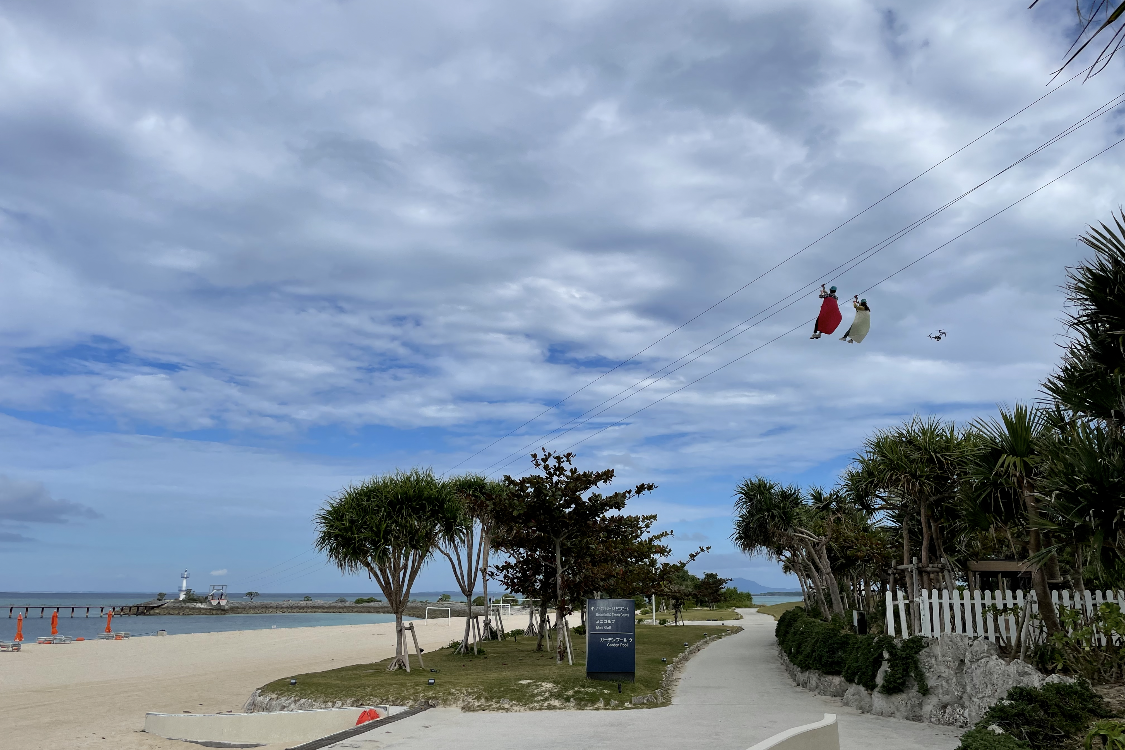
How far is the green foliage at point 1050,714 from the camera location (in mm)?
9328

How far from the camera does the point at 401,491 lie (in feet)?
66.2

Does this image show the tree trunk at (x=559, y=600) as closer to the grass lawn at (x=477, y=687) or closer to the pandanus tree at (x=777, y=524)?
the grass lawn at (x=477, y=687)

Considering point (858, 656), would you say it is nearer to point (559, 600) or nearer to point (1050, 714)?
point (1050, 714)

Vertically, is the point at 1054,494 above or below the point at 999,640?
above

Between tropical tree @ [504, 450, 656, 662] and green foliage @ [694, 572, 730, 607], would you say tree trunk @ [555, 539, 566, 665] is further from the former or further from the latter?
green foliage @ [694, 572, 730, 607]

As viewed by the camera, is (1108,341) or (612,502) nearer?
(1108,341)

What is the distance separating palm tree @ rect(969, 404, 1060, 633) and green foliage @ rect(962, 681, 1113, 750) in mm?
2366

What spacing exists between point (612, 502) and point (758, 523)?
9133 millimetres

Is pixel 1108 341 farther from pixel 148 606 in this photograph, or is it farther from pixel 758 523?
pixel 148 606

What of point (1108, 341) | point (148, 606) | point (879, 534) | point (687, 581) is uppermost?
point (1108, 341)

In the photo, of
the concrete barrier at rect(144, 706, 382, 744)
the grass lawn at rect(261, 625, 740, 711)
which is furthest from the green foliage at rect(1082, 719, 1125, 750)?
the concrete barrier at rect(144, 706, 382, 744)

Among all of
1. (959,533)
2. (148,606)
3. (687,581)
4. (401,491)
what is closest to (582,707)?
(401,491)

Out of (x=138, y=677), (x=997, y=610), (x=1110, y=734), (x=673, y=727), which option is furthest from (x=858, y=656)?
(x=138, y=677)

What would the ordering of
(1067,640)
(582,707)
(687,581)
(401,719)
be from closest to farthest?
(1067,640), (401,719), (582,707), (687,581)
